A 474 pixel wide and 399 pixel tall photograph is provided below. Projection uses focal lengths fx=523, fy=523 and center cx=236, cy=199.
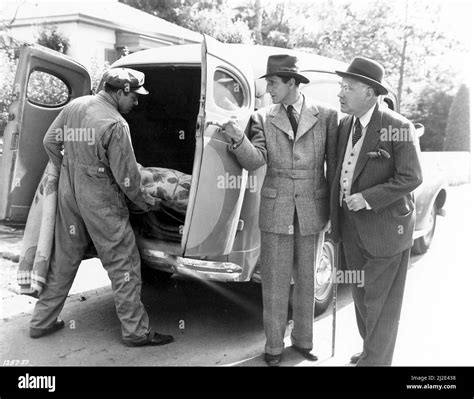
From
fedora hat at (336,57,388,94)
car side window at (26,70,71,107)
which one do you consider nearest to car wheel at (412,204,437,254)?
fedora hat at (336,57,388,94)

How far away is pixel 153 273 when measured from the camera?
5398 mm

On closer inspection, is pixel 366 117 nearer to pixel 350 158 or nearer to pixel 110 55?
pixel 350 158

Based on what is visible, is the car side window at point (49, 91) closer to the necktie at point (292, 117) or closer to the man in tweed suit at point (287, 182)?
the man in tweed suit at point (287, 182)

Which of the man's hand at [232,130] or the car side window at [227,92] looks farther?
the car side window at [227,92]

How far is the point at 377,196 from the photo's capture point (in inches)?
130

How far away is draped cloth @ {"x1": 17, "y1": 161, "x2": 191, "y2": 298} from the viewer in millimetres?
4082

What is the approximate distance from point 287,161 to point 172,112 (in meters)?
1.88

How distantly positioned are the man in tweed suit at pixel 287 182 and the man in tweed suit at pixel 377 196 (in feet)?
0.77

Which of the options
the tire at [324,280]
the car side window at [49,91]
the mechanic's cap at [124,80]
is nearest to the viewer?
the mechanic's cap at [124,80]

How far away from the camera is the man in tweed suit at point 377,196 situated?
3.31 metres

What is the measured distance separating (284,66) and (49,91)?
2.69 metres

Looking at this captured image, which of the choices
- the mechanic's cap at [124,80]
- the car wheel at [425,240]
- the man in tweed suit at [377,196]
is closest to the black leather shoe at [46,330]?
the mechanic's cap at [124,80]

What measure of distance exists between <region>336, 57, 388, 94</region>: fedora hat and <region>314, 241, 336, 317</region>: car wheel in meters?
1.65

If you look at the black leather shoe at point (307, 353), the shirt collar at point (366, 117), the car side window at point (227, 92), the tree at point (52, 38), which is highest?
the tree at point (52, 38)
